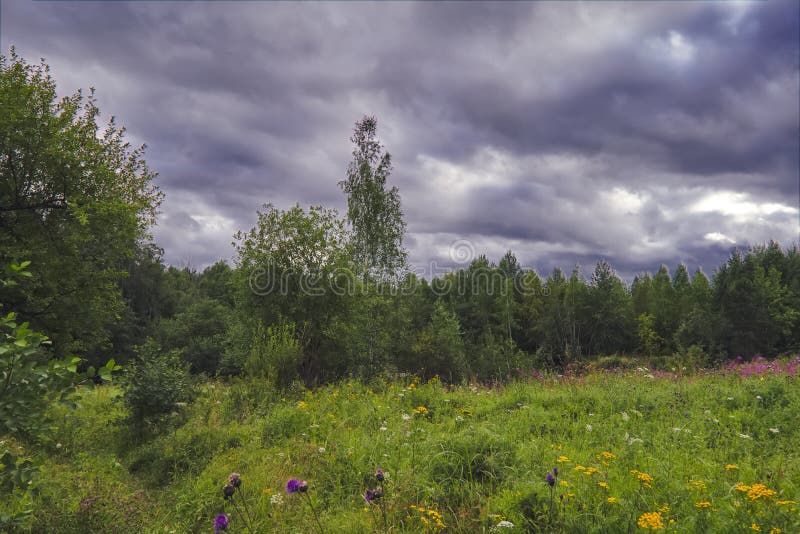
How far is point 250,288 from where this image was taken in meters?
15.0

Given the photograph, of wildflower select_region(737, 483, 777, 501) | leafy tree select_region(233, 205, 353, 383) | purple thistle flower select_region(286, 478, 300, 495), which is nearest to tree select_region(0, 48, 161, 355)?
leafy tree select_region(233, 205, 353, 383)

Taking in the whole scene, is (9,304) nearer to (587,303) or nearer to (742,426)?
(742,426)

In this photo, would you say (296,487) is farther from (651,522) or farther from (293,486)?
(651,522)

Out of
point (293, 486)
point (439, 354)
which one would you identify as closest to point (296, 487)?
point (293, 486)

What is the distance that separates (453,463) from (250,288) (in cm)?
1209

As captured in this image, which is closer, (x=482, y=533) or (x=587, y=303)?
(x=482, y=533)

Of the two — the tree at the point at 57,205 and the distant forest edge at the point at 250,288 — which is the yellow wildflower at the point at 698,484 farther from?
the tree at the point at 57,205

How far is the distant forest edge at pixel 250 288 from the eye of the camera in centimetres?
1138

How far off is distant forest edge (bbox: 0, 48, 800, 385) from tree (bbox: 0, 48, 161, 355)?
0.04 meters

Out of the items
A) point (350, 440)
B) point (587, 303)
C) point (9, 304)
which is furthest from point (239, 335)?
point (587, 303)

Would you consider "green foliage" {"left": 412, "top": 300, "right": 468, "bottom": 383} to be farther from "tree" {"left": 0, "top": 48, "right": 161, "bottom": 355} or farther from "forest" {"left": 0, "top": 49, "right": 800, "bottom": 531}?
"tree" {"left": 0, "top": 48, "right": 161, "bottom": 355}

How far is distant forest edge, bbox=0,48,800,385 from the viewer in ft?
37.3

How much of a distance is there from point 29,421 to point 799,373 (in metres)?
10.7

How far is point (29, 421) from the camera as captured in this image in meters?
2.48
